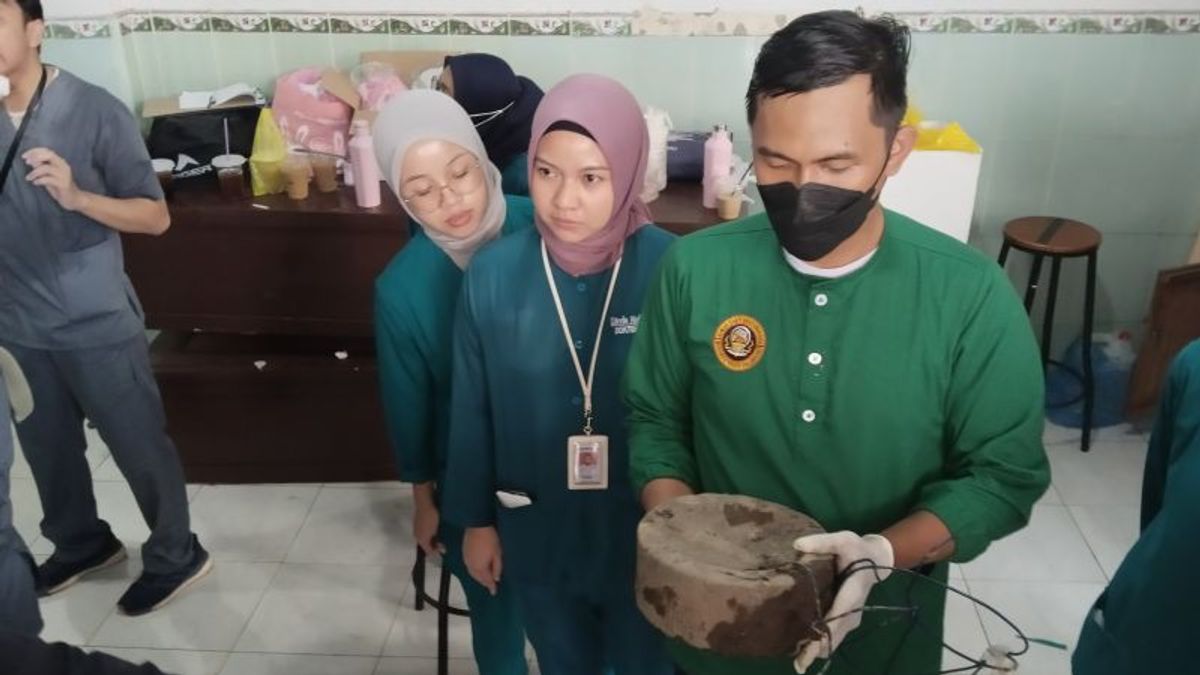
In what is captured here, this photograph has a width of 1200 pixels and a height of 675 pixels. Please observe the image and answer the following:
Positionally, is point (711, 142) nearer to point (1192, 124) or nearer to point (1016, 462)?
point (1192, 124)

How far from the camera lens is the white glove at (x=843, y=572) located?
1.14 meters

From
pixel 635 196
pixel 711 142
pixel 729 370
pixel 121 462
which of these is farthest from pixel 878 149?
pixel 121 462

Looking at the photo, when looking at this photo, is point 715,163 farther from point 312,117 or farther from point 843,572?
point 843,572

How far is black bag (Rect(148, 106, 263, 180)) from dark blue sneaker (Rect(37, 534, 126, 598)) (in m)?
1.17

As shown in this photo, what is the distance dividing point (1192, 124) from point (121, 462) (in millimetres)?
3525

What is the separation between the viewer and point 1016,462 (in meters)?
1.23

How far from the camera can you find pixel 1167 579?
3.64 feet

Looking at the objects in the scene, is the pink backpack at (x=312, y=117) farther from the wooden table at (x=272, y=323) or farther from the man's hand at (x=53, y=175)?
the man's hand at (x=53, y=175)

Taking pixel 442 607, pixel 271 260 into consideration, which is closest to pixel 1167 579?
pixel 442 607

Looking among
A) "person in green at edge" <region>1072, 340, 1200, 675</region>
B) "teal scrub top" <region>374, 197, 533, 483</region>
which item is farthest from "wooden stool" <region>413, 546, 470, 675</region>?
"person in green at edge" <region>1072, 340, 1200, 675</region>

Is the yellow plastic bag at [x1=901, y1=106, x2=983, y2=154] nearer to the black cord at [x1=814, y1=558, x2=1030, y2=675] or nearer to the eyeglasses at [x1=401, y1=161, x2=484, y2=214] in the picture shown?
the eyeglasses at [x1=401, y1=161, x2=484, y2=214]

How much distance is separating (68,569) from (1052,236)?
3.14 m

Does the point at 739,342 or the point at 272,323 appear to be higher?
the point at 739,342

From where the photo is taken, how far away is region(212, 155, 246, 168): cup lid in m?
3.14
